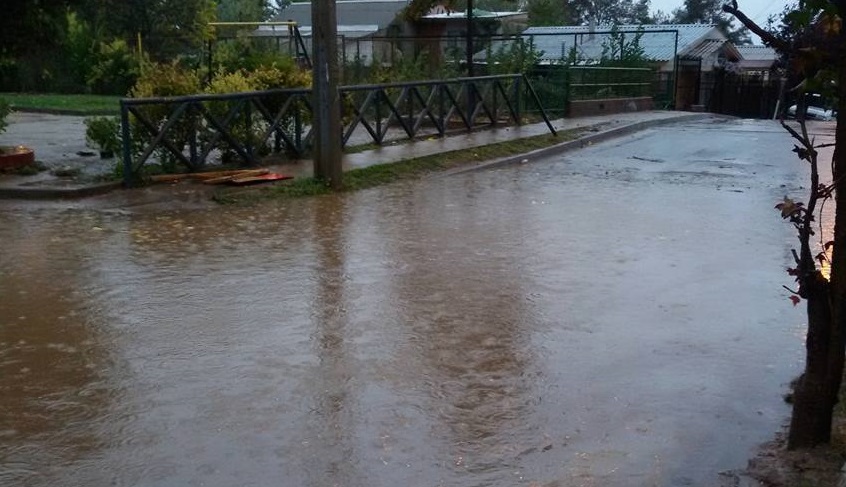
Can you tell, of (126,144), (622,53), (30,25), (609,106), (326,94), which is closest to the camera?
(126,144)

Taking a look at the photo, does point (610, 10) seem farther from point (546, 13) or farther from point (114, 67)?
point (114, 67)

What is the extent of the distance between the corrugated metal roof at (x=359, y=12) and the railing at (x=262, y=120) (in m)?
27.0

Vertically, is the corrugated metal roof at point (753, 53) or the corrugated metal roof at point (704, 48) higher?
the corrugated metal roof at point (704, 48)

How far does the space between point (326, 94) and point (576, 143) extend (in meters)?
7.55

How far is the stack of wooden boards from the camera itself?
12617 millimetres

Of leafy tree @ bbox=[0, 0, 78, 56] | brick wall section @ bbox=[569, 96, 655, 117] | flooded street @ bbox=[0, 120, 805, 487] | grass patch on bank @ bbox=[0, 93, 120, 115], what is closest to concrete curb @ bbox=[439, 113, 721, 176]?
brick wall section @ bbox=[569, 96, 655, 117]

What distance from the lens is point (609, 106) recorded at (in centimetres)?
2666

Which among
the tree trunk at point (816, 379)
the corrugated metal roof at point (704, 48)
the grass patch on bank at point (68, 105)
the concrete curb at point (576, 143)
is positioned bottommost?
the concrete curb at point (576, 143)

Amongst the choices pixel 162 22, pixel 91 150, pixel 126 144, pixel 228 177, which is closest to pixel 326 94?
pixel 228 177

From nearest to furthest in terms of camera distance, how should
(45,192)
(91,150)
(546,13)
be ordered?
(45,192)
(91,150)
(546,13)

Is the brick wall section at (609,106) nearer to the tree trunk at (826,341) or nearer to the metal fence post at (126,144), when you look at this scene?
the metal fence post at (126,144)

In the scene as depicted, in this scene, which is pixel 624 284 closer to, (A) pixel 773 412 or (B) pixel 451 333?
(B) pixel 451 333

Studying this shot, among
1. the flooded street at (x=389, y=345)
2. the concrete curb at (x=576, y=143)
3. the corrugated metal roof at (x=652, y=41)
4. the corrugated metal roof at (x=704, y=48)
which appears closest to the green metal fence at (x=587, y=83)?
the concrete curb at (x=576, y=143)

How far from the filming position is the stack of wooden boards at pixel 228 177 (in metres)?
12.6
